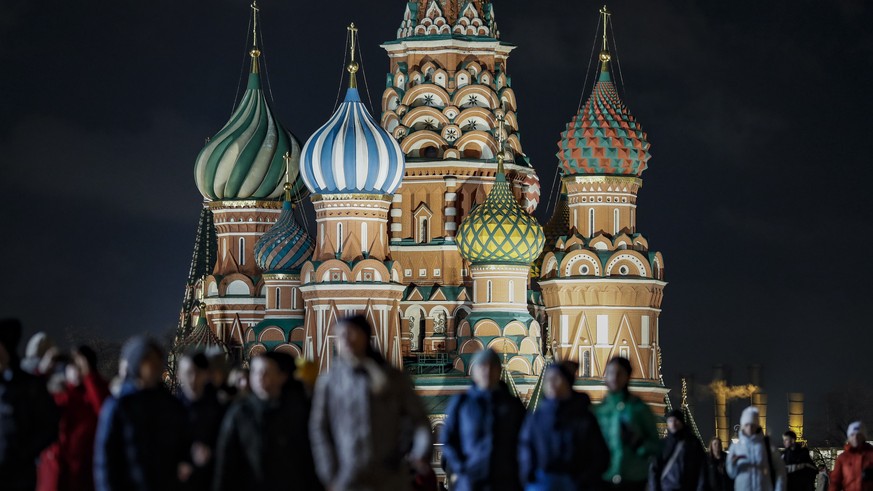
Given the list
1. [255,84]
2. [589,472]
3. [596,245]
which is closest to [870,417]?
[596,245]

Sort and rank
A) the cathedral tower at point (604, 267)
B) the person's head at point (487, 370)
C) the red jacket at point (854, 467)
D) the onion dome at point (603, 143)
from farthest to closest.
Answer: the onion dome at point (603, 143)
the cathedral tower at point (604, 267)
the red jacket at point (854, 467)
the person's head at point (487, 370)

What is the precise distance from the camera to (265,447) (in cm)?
1073

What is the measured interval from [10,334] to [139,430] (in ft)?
4.82

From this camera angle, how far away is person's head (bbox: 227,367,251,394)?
498 inches

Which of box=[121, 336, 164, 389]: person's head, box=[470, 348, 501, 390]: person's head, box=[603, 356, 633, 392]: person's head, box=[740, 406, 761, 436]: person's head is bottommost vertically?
box=[740, 406, 761, 436]: person's head

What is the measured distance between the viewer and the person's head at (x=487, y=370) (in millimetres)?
11711

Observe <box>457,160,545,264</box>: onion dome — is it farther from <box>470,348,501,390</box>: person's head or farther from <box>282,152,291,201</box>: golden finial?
<box>470,348,501,390</box>: person's head

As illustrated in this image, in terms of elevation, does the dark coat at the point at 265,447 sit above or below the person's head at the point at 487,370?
below

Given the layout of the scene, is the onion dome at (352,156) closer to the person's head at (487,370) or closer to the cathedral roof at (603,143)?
the cathedral roof at (603,143)

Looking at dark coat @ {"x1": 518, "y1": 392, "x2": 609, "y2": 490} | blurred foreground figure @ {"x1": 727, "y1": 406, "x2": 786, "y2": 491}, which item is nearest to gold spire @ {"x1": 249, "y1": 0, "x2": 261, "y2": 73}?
blurred foreground figure @ {"x1": 727, "y1": 406, "x2": 786, "y2": 491}

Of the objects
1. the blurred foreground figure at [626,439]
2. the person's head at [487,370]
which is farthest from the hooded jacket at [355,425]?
the blurred foreground figure at [626,439]

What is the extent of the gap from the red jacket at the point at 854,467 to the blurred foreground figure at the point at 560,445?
15.4ft

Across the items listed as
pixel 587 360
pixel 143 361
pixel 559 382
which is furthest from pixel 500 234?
pixel 143 361

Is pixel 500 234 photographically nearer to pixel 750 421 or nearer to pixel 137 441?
pixel 750 421
